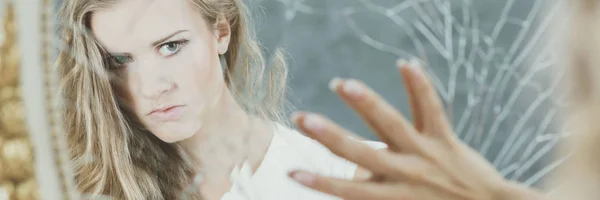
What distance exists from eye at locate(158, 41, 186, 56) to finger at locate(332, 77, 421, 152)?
112mm

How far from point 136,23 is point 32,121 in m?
0.08

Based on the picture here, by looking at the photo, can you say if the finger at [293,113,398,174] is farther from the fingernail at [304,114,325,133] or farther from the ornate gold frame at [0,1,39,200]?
the ornate gold frame at [0,1,39,200]

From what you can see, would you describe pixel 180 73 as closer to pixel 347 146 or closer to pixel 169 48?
pixel 169 48

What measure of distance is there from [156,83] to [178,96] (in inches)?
0.6

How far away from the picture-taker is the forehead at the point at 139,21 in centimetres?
39

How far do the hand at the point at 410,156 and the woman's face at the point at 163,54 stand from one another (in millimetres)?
87

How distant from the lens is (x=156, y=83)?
0.39 metres

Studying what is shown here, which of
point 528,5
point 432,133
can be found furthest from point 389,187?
point 528,5

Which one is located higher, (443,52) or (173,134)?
(443,52)

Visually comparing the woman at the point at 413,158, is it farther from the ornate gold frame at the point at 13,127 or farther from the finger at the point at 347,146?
the ornate gold frame at the point at 13,127

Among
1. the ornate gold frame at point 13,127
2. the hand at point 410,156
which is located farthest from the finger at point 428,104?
the ornate gold frame at point 13,127

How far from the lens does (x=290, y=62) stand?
→ 401mm

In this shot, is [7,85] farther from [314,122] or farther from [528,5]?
[528,5]

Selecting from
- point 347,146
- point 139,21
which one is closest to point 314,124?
point 347,146
